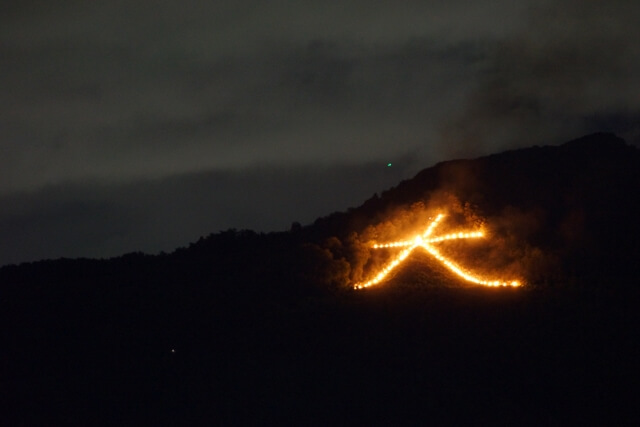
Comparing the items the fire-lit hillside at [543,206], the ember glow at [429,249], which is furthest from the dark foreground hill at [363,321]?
the ember glow at [429,249]

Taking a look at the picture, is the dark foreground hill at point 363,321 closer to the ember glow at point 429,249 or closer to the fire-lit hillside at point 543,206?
the fire-lit hillside at point 543,206

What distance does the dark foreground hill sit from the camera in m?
8.32

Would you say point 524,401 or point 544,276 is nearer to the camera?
point 524,401

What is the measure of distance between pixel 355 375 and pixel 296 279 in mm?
4082

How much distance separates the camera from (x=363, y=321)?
10.5m

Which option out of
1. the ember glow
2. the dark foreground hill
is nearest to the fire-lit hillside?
the dark foreground hill

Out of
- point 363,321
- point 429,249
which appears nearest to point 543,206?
point 429,249

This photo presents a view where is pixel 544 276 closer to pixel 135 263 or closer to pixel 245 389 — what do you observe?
pixel 245 389

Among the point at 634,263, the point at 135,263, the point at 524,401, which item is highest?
the point at 135,263

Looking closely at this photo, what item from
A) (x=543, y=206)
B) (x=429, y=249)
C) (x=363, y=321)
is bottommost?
(x=363, y=321)

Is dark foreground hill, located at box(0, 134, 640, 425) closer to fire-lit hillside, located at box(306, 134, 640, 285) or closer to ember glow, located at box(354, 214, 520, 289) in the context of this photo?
fire-lit hillside, located at box(306, 134, 640, 285)

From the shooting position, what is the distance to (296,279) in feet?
42.0

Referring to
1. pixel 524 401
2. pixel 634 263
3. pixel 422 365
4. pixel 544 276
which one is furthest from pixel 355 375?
pixel 634 263

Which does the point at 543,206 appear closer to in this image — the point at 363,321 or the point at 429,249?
the point at 429,249
